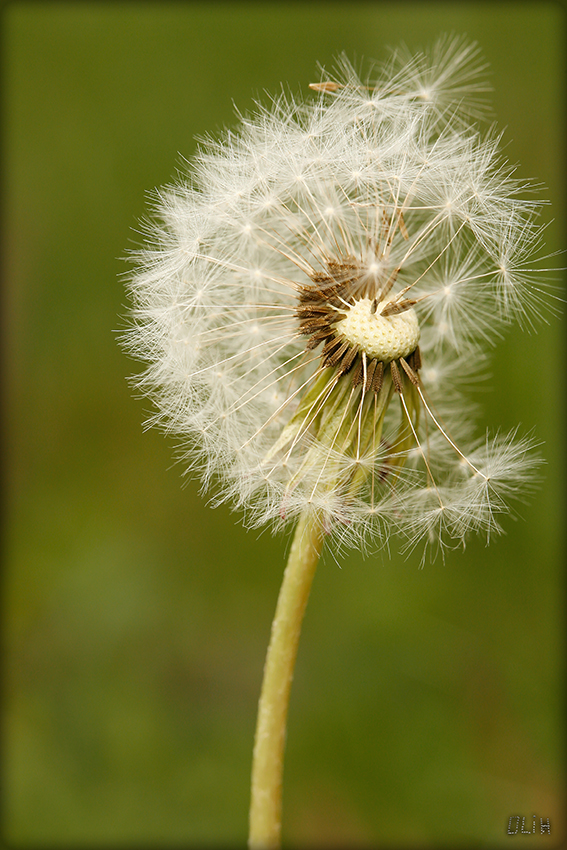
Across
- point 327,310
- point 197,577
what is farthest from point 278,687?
point 197,577

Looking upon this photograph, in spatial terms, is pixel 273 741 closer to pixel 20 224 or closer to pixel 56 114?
pixel 20 224

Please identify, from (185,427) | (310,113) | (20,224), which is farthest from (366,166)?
(20,224)

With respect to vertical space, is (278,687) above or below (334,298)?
below

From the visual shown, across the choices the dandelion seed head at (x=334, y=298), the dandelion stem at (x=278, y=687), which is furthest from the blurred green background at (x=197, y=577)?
the dandelion stem at (x=278, y=687)

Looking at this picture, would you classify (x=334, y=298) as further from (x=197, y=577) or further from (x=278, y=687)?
(x=197, y=577)

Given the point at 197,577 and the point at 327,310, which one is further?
the point at 197,577

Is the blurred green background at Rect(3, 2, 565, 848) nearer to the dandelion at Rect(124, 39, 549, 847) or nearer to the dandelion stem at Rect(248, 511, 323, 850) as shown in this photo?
the dandelion at Rect(124, 39, 549, 847)

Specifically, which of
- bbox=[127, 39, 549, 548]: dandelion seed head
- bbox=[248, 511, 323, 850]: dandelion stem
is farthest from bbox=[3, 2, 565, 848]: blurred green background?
bbox=[248, 511, 323, 850]: dandelion stem

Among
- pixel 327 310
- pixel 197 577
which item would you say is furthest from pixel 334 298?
pixel 197 577
